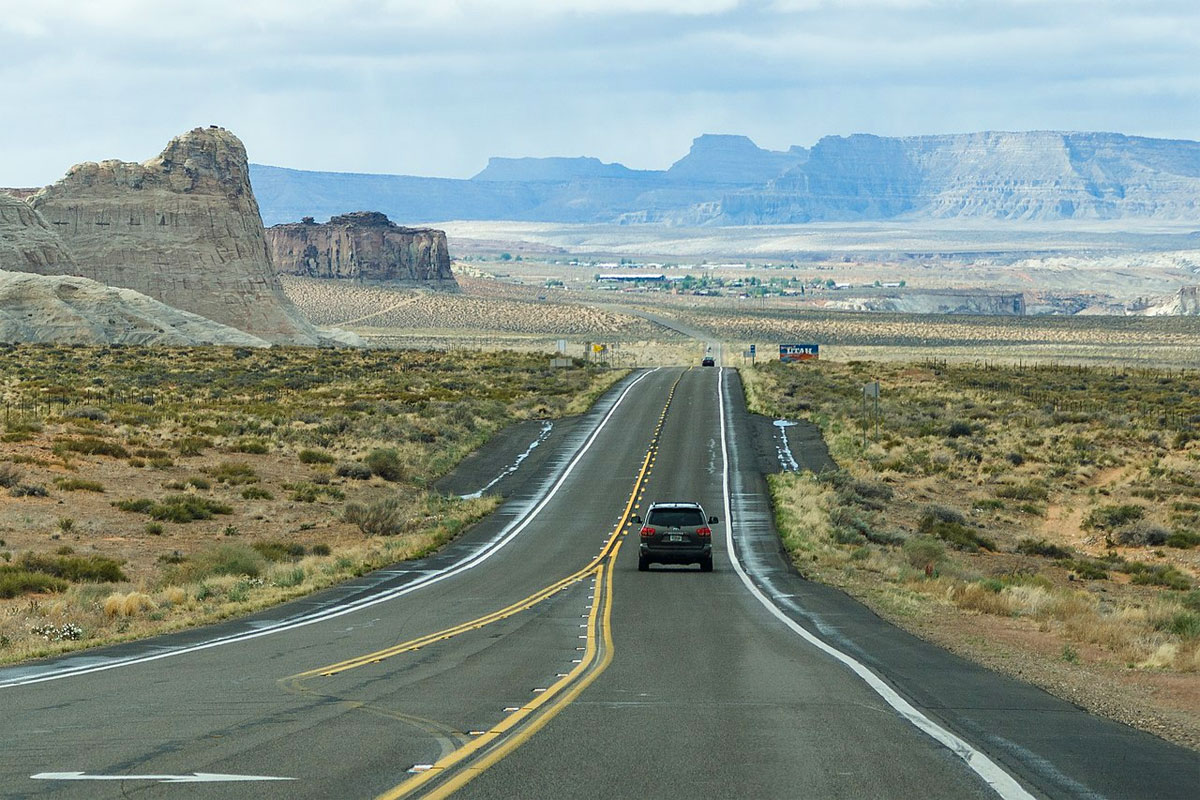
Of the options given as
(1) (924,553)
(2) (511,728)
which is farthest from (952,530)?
(2) (511,728)

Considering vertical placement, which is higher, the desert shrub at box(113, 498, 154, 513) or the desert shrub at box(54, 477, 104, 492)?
the desert shrub at box(54, 477, 104, 492)

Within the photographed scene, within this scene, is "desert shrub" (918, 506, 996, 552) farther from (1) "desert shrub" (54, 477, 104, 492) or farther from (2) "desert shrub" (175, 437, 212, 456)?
(2) "desert shrub" (175, 437, 212, 456)

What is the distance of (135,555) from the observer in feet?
98.7

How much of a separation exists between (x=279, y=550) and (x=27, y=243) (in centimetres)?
9353

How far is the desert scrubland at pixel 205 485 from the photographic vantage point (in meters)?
24.6

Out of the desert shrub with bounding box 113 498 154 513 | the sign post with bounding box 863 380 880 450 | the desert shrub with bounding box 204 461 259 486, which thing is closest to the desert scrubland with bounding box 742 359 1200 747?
the sign post with bounding box 863 380 880 450

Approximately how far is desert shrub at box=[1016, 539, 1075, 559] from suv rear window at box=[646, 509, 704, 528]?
1112 cm

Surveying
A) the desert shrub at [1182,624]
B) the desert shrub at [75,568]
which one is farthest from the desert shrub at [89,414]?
the desert shrub at [1182,624]

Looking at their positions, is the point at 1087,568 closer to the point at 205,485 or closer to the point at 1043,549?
the point at 1043,549

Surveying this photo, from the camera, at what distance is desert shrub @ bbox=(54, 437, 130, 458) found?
43153mm

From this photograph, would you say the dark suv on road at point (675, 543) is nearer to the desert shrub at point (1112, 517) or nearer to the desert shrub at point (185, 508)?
the desert shrub at point (185, 508)

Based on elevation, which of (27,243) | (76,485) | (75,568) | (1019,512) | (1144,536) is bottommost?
(1019,512)

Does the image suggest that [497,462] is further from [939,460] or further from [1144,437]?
[1144,437]

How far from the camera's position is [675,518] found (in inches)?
1158
